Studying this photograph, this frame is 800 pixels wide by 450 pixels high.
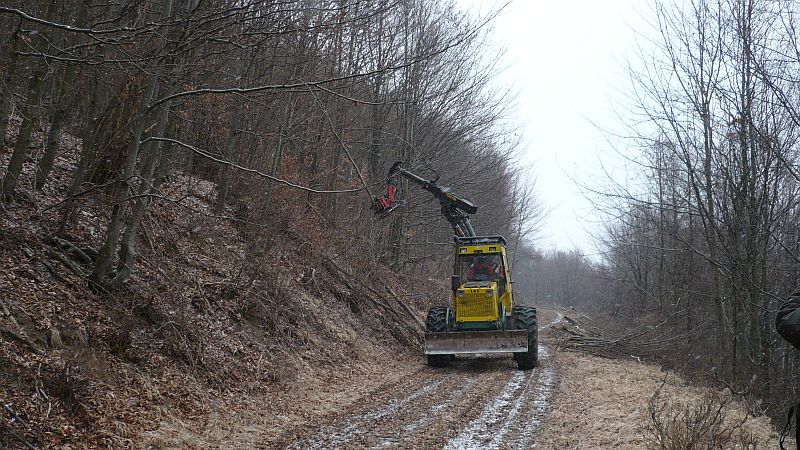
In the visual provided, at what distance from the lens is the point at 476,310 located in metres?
14.4

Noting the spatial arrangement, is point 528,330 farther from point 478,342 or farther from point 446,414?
point 446,414

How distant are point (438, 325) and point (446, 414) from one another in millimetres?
5819

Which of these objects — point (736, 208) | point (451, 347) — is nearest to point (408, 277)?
point (451, 347)

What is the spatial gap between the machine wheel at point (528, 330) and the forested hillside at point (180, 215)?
319cm

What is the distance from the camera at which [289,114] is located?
15062 millimetres

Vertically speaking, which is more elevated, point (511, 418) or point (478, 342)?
point (478, 342)

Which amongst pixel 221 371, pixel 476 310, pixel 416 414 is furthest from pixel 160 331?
pixel 476 310

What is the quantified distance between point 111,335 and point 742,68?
11.3 meters

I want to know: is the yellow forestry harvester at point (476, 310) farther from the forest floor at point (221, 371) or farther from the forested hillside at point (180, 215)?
the forested hillside at point (180, 215)

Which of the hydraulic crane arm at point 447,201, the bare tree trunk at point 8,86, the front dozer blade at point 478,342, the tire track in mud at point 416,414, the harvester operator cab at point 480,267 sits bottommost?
the tire track in mud at point 416,414

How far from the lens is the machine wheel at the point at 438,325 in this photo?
14242 mm

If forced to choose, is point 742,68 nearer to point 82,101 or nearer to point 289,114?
point 289,114

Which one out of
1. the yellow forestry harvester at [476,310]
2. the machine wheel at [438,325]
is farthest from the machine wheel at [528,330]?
the machine wheel at [438,325]

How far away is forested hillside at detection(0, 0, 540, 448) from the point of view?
253 inches
